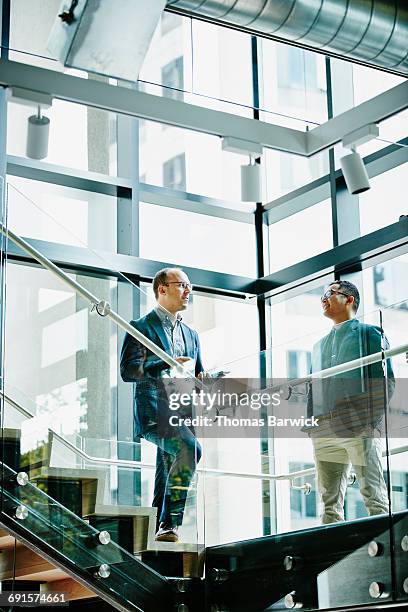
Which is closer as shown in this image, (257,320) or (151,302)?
(151,302)

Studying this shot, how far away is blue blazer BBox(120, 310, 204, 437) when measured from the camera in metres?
5.25

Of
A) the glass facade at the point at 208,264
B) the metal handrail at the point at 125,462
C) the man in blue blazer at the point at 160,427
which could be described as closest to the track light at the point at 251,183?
the glass facade at the point at 208,264

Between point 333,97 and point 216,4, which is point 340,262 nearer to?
point 333,97

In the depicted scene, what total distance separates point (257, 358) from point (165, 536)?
0.97 meters

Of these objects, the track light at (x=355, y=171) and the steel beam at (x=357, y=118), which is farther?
the track light at (x=355, y=171)

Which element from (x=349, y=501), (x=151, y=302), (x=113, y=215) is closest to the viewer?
(x=349, y=501)

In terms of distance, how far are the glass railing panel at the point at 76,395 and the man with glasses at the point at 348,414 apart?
78 centimetres

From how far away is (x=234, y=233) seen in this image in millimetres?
9242

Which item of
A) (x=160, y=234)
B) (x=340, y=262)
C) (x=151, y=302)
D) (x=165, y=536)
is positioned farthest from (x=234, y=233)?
(x=165, y=536)

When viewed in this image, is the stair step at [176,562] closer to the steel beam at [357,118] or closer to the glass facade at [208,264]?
the glass facade at [208,264]

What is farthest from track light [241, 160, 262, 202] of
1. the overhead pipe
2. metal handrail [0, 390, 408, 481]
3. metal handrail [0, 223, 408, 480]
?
metal handrail [0, 390, 408, 481]

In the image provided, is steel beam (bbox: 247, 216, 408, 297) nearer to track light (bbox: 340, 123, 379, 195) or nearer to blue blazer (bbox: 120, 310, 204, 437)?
track light (bbox: 340, 123, 379, 195)

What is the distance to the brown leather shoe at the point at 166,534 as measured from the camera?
17.2ft

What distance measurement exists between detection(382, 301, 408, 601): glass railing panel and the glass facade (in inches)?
0.4
